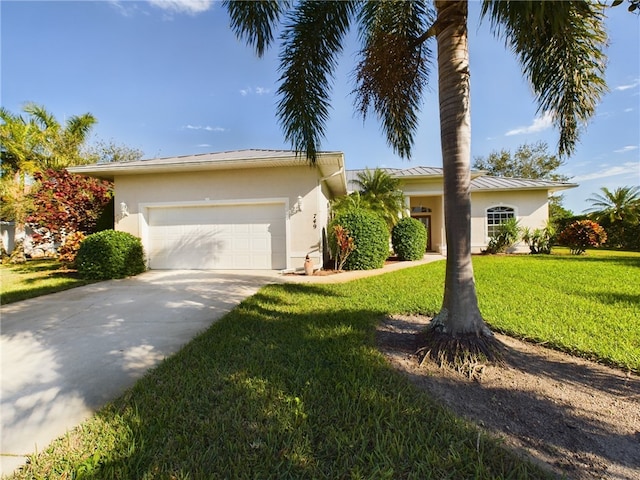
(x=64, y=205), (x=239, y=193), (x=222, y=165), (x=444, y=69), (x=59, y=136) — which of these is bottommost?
(x=64, y=205)

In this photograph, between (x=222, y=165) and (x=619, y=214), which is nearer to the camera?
(x=222, y=165)

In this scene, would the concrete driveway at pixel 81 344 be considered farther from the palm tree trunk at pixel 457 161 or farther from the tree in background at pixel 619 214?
the tree in background at pixel 619 214

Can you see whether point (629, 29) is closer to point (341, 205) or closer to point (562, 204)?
point (341, 205)

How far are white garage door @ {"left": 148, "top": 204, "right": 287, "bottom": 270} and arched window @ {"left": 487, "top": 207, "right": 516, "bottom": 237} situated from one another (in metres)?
12.5

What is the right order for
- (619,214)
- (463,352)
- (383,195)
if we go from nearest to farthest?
(463,352), (383,195), (619,214)

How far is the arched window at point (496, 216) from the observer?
1608 cm

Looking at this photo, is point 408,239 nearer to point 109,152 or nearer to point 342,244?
point 342,244

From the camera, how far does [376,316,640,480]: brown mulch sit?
192 centimetres

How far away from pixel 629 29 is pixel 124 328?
8.13 m

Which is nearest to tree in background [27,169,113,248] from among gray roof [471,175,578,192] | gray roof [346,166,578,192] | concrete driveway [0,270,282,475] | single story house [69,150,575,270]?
single story house [69,150,575,270]

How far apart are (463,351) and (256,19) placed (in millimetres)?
5177

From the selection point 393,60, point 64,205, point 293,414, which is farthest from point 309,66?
point 64,205

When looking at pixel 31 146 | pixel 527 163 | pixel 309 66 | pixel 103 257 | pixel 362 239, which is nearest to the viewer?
pixel 309 66

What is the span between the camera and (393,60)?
15.1 ft
